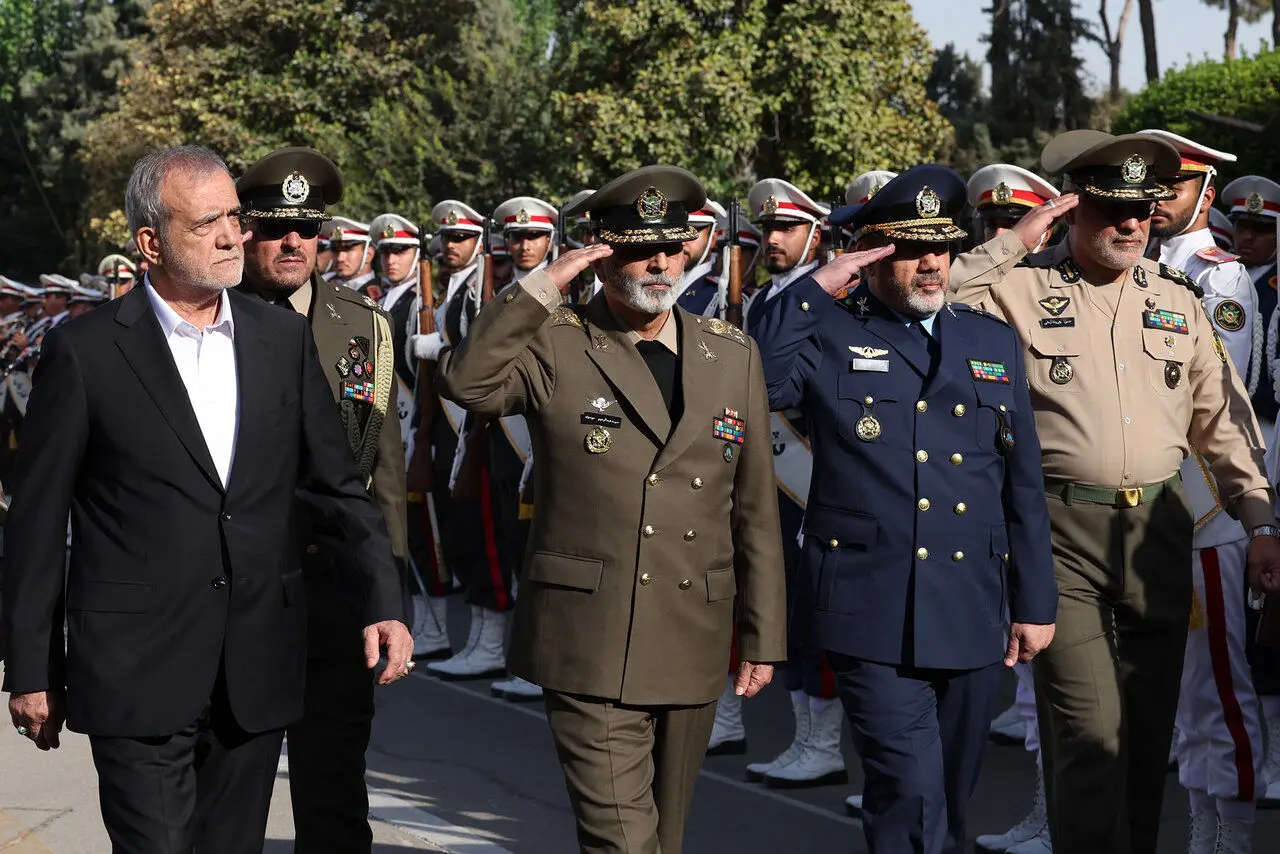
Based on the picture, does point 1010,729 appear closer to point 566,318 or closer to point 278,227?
point 566,318

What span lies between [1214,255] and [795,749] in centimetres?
263

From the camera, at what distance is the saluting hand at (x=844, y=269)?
5047mm

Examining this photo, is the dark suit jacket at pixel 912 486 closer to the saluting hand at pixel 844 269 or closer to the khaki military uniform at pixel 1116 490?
the saluting hand at pixel 844 269

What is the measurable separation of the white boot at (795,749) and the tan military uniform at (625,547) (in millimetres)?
2747

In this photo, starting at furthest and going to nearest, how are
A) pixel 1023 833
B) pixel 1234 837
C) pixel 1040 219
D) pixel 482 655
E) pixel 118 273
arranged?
pixel 118 273
pixel 482 655
pixel 1023 833
pixel 1234 837
pixel 1040 219

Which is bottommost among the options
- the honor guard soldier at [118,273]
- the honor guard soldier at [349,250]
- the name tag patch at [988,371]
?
the name tag patch at [988,371]

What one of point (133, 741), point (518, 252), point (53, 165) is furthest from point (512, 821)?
point (53, 165)

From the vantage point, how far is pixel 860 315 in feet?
17.0

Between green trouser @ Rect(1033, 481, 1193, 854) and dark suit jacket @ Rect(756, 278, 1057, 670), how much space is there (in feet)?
1.08

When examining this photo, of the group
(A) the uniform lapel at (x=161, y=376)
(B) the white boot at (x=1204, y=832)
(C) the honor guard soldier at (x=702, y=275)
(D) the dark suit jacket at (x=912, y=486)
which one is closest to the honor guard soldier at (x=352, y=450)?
(A) the uniform lapel at (x=161, y=376)

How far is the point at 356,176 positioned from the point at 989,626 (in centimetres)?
2814

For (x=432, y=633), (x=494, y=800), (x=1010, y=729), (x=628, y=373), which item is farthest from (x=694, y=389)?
(x=432, y=633)

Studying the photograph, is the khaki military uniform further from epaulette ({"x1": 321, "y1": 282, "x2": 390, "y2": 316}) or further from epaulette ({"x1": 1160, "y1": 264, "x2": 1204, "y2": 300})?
epaulette ({"x1": 321, "y1": 282, "x2": 390, "y2": 316})

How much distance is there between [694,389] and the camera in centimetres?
470
